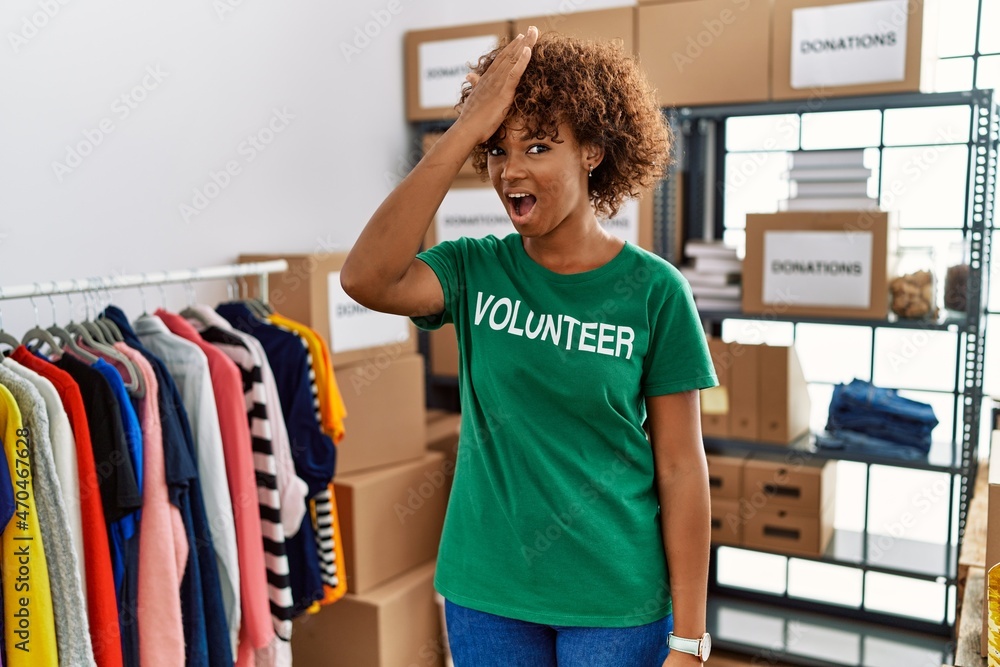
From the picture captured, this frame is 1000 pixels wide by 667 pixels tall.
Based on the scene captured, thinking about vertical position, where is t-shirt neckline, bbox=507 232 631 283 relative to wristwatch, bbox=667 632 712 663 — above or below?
above

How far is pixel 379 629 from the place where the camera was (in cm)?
258

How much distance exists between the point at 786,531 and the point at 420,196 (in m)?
2.10

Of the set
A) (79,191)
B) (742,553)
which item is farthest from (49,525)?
(742,553)

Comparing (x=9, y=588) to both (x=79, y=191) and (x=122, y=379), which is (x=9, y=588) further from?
(x=79, y=191)

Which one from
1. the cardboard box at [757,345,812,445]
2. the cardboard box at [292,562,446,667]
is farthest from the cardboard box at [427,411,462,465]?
the cardboard box at [757,345,812,445]

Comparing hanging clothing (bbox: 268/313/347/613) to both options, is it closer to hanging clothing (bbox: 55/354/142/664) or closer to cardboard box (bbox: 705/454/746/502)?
hanging clothing (bbox: 55/354/142/664)

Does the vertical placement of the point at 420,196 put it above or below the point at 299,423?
above

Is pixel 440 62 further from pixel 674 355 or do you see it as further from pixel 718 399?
pixel 674 355

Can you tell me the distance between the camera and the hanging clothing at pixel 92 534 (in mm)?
1665

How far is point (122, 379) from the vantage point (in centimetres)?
176

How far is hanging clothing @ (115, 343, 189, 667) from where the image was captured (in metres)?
1.77

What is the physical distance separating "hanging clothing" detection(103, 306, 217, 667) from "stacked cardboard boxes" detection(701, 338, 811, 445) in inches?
61.6

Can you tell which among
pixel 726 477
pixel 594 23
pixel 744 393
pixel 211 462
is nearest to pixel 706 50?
pixel 594 23

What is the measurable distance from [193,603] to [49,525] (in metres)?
0.37
